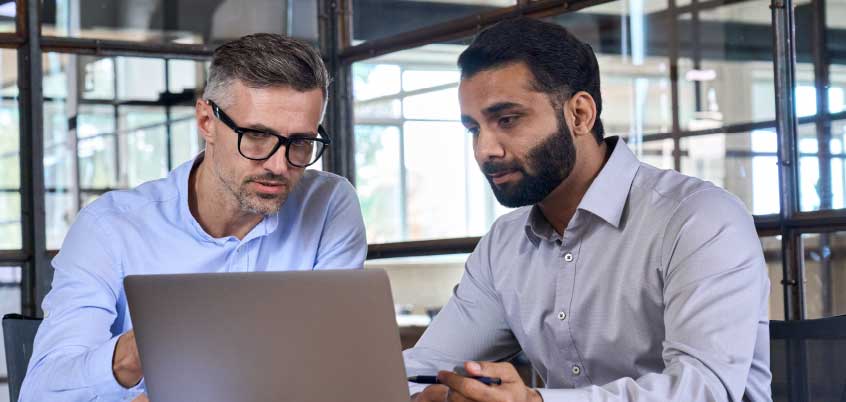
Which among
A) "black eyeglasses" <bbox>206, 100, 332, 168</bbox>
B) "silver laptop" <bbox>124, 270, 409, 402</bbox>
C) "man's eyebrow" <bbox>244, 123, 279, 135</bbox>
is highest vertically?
"man's eyebrow" <bbox>244, 123, 279, 135</bbox>

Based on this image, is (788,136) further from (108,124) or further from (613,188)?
(108,124)

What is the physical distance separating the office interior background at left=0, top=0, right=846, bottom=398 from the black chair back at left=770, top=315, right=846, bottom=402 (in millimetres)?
1174

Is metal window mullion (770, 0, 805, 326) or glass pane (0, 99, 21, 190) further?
glass pane (0, 99, 21, 190)

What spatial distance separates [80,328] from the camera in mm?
1936

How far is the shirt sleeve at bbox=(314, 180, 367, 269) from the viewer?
225cm

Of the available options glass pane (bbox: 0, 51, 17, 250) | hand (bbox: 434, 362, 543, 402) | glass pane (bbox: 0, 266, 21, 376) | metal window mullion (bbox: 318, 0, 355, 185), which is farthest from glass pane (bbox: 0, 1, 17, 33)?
hand (bbox: 434, 362, 543, 402)

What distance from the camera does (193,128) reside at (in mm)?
4074

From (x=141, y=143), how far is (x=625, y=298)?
2603 millimetres

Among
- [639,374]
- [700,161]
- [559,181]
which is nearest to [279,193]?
[559,181]

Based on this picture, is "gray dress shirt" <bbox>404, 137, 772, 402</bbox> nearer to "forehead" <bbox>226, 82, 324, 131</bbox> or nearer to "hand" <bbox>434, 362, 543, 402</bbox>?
"hand" <bbox>434, 362, 543, 402</bbox>

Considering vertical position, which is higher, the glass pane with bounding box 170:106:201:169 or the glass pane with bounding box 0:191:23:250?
the glass pane with bounding box 170:106:201:169

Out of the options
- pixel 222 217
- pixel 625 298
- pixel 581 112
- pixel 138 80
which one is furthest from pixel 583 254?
pixel 138 80

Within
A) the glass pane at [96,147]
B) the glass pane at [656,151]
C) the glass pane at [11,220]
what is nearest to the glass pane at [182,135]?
the glass pane at [96,147]

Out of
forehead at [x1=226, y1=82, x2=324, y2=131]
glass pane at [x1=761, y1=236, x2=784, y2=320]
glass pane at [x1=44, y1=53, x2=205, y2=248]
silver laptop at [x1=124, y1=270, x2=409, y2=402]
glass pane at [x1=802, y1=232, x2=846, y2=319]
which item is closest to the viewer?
silver laptop at [x1=124, y1=270, x2=409, y2=402]
